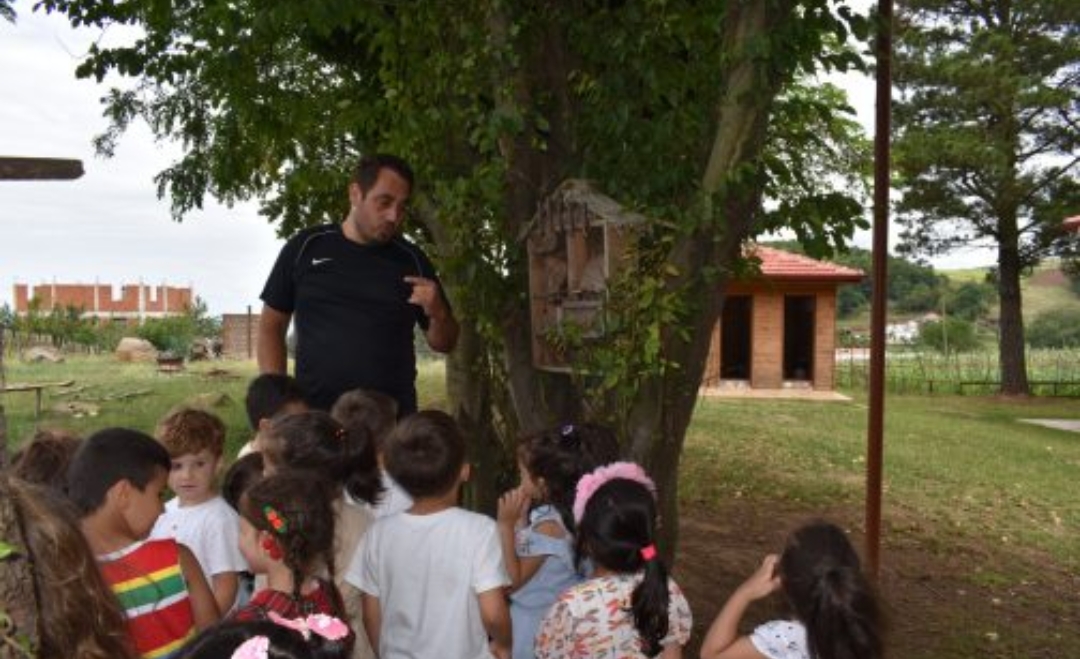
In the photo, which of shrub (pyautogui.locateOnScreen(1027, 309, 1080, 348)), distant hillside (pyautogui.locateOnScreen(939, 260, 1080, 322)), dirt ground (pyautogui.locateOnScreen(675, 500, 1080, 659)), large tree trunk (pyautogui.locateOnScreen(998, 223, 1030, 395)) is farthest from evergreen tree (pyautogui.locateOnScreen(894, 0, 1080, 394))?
distant hillside (pyautogui.locateOnScreen(939, 260, 1080, 322))

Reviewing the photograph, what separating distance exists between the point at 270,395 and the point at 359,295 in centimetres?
47

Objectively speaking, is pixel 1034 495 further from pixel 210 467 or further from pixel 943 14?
pixel 943 14

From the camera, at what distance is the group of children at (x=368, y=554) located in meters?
1.95

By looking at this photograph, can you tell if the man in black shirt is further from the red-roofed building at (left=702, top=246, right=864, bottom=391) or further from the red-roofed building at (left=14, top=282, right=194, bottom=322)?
the red-roofed building at (left=14, top=282, right=194, bottom=322)

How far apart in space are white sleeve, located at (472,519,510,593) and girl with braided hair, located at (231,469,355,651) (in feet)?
1.28

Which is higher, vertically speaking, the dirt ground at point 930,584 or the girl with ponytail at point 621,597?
the girl with ponytail at point 621,597

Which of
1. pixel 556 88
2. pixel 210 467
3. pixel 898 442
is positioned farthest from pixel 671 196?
pixel 898 442

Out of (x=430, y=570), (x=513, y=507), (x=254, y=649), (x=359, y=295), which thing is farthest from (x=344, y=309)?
(x=254, y=649)

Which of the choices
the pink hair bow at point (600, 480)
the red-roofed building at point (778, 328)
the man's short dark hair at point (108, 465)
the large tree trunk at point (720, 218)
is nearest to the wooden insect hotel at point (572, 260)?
the large tree trunk at point (720, 218)

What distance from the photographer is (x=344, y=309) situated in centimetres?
357

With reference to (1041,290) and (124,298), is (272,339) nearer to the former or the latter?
(124,298)

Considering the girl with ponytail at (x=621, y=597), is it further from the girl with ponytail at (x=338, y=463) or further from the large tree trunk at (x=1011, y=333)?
the large tree trunk at (x=1011, y=333)

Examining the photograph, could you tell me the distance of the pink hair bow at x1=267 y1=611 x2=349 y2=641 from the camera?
1.86m

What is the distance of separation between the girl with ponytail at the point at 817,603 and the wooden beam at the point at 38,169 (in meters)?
1.84
